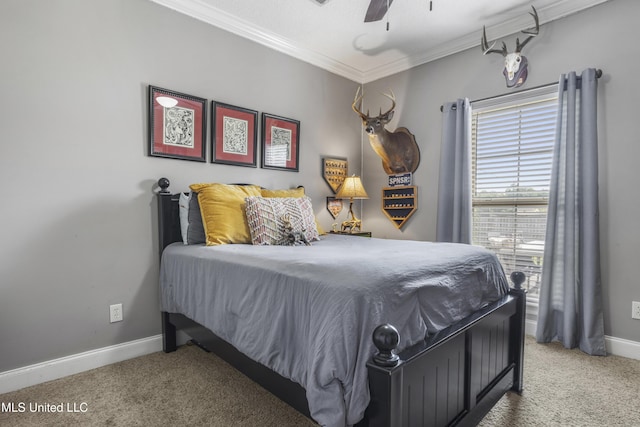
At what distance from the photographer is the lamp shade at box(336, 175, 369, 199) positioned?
350 centimetres

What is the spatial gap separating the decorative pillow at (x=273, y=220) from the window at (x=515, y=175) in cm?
171

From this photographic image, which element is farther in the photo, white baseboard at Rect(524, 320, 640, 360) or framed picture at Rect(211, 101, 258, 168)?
framed picture at Rect(211, 101, 258, 168)

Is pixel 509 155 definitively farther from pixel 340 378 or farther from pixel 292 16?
pixel 340 378

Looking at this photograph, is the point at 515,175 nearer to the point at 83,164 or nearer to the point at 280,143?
the point at 280,143

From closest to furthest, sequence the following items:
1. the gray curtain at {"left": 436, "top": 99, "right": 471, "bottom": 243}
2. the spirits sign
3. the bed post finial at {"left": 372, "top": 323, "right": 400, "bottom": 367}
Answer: the bed post finial at {"left": 372, "top": 323, "right": 400, "bottom": 367} → the gray curtain at {"left": 436, "top": 99, "right": 471, "bottom": 243} → the spirits sign

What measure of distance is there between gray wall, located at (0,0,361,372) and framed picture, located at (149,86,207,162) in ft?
0.21

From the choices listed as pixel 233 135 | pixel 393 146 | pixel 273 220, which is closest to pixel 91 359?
pixel 273 220

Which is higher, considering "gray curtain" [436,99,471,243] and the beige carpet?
"gray curtain" [436,99,471,243]

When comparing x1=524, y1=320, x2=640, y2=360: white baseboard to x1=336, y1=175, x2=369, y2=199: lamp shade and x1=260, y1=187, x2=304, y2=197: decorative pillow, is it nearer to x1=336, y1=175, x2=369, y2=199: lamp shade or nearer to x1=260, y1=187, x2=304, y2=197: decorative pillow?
x1=336, y1=175, x2=369, y2=199: lamp shade

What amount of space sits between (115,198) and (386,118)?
2479 mm

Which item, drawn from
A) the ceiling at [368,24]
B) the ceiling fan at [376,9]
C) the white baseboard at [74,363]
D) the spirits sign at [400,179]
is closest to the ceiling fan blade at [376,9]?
the ceiling fan at [376,9]

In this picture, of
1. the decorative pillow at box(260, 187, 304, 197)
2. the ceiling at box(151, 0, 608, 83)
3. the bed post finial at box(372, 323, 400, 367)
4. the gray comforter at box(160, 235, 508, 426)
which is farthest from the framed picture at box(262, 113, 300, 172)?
the bed post finial at box(372, 323, 400, 367)

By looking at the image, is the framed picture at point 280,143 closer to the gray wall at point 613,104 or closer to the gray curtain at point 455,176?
the gray curtain at point 455,176

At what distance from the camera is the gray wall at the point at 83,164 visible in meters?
1.91
